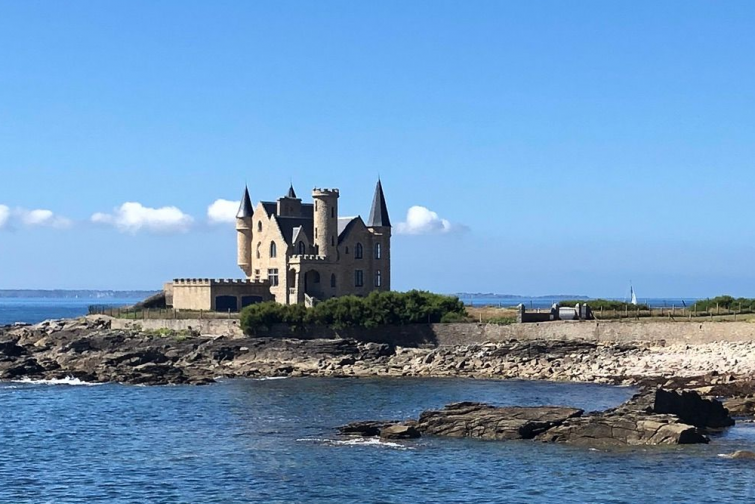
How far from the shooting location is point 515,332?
66562 millimetres

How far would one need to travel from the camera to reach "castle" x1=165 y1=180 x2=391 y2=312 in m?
81.9

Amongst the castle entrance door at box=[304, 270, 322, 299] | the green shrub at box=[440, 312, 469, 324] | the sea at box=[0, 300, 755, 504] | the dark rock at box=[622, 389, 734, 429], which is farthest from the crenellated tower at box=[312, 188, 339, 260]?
the dark rock at box=[622, 389, 734, 429]

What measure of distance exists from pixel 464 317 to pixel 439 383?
540 inches

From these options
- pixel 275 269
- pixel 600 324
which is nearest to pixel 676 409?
pixel 600 324

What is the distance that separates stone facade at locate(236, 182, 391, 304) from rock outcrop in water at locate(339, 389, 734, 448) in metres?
38.1

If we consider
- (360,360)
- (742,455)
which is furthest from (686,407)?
(360,360)

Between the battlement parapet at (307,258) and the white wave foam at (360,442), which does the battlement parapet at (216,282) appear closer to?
the battlement parapet at (307,258)

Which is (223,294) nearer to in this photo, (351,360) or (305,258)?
(305,258)

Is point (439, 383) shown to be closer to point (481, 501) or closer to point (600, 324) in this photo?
point (600, 324)

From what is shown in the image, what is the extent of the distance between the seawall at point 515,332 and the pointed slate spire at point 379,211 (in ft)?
55.3

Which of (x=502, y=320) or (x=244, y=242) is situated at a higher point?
(x=244, y=242)

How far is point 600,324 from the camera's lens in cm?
6375

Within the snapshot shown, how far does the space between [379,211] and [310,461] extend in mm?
51634

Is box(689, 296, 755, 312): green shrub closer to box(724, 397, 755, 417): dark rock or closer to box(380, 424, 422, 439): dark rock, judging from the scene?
box(724, 397, 755, 417): dark rock
